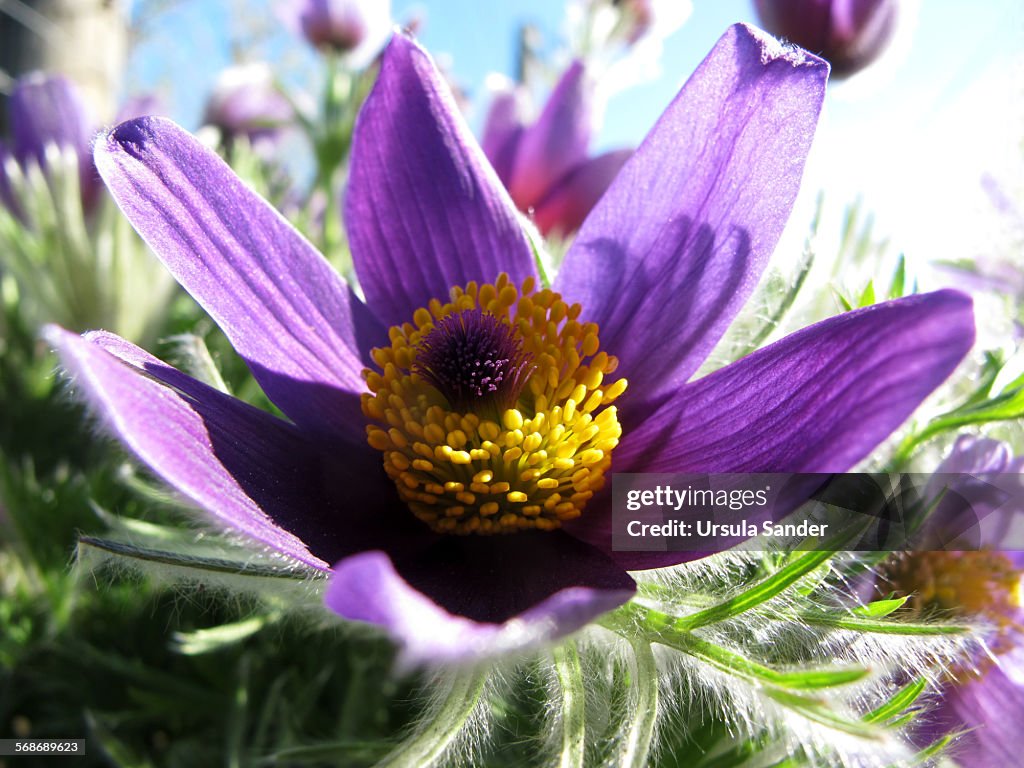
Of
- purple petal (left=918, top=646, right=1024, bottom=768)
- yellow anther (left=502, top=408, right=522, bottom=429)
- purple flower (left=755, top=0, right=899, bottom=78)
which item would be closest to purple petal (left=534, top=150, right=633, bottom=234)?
purple flower (left=755, top=0, right=899, bottom=78)

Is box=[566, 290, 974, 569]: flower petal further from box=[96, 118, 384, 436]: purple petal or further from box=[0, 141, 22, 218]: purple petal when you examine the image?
box=[0, 141, 22, 218]: purple petal

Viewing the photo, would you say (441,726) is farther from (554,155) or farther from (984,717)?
(554,155)

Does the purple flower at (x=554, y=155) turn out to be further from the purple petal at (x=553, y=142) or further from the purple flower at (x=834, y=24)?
the purple flower at (x=834, y=24)

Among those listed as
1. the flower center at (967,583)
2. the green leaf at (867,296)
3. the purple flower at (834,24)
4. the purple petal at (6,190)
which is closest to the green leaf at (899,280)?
the green leaf at (867,296)

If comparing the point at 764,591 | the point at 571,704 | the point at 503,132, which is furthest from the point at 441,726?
the point at 503,132

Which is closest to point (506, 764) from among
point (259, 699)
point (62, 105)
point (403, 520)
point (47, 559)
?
point (403, 520)
